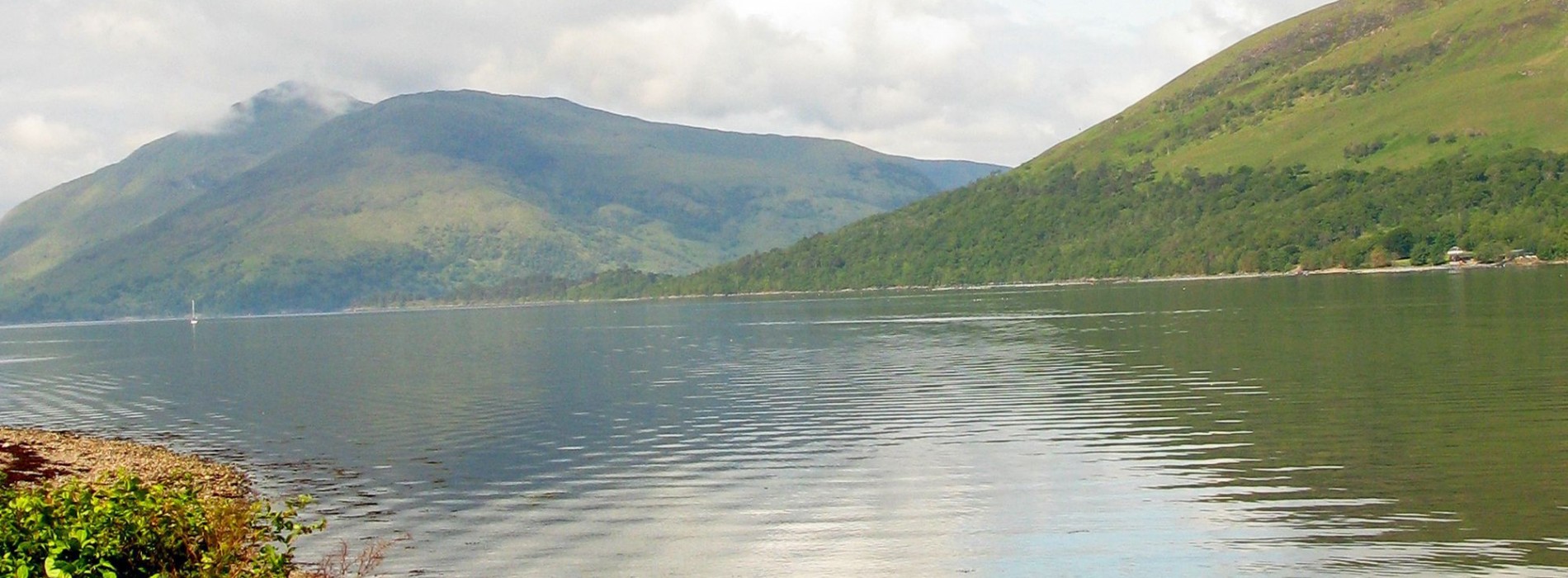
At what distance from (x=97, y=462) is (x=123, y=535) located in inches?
1488

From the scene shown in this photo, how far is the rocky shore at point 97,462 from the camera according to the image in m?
47.7

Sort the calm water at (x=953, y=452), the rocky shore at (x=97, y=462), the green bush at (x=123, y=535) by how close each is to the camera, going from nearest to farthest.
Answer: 1. the green bush at (x=123, y=535)
2. the calm water at (x=953, y=452)
3. the rocky shore at (x=97, y=462)

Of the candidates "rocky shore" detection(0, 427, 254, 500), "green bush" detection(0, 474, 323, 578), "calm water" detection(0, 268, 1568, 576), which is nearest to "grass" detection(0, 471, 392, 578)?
"green bush" detection(0, 474, 323, 578)

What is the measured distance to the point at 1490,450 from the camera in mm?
43562

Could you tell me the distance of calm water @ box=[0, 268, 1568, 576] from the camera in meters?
33.7

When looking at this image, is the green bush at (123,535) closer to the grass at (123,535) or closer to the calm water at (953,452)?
the grass at (123,535)

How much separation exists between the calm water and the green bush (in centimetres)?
1269

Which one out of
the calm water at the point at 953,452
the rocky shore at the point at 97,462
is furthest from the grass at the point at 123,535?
the rocky shore at the point at 97,462

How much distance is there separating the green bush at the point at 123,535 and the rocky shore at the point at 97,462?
23.6 metres

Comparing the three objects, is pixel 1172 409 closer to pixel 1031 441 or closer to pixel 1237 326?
pixel 1031 441

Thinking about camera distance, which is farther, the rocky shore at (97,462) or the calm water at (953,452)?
the rocky shore at (97,462)

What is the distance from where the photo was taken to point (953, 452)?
50.6 m

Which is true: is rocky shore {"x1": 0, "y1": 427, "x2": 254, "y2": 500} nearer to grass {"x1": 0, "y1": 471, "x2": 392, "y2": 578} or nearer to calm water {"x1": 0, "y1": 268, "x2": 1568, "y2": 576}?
calm water {"x1": 0, "y1": 268, "x2": 1568, "y2": 576}

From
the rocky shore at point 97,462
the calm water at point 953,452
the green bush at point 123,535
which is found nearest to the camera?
the green bush at point 123,535
